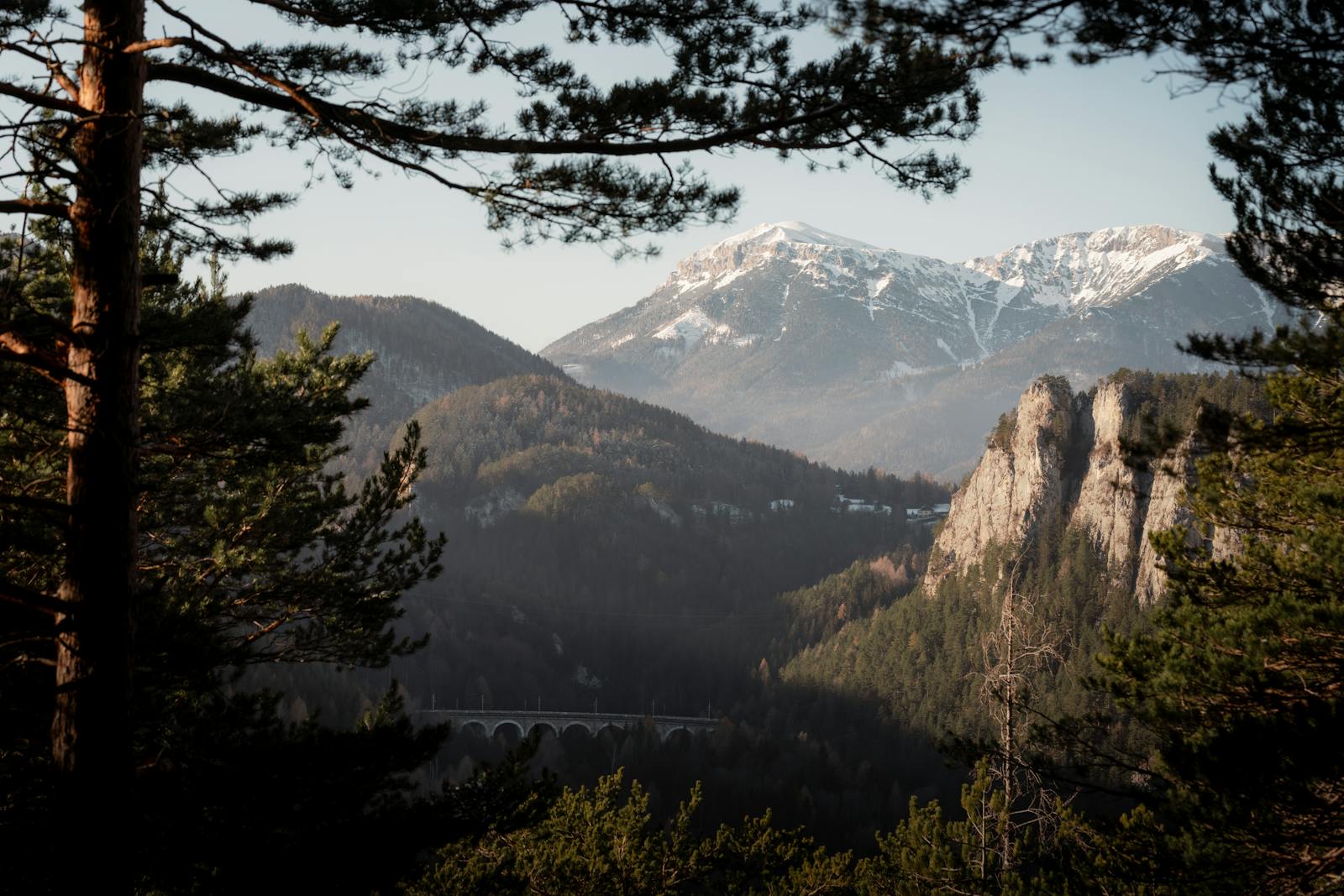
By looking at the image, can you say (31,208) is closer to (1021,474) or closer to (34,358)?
(34,358)

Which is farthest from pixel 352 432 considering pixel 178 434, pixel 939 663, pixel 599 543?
pixel 178 434

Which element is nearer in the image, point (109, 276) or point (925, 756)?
point (109, 276)

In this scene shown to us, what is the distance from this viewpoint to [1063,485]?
10044 cm

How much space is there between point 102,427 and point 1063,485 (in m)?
103

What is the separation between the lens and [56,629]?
17.6 ft

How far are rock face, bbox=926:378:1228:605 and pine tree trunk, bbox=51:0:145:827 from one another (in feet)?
273

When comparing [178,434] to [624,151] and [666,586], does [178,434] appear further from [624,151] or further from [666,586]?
[666,586]

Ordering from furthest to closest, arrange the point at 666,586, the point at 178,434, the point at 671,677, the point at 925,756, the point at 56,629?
the point at 666,586, the point at 671,677, the point at 925,756, the point at 178,434, the point at 56,629

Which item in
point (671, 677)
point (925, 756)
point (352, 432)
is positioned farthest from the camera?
point (352, 432)

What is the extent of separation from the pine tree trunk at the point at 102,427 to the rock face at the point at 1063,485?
8315cm

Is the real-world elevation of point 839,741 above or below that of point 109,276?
Answer: below

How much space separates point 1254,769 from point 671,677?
120m

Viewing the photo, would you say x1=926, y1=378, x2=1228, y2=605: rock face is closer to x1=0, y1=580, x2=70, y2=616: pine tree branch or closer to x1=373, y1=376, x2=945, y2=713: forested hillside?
x1=373, y1=376, x2=945, y2=713: forested hillside

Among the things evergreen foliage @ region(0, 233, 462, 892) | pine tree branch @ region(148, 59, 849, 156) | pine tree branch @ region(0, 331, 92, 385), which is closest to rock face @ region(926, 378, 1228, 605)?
evergreen foliage @ region(0, 233, 462, 892)
